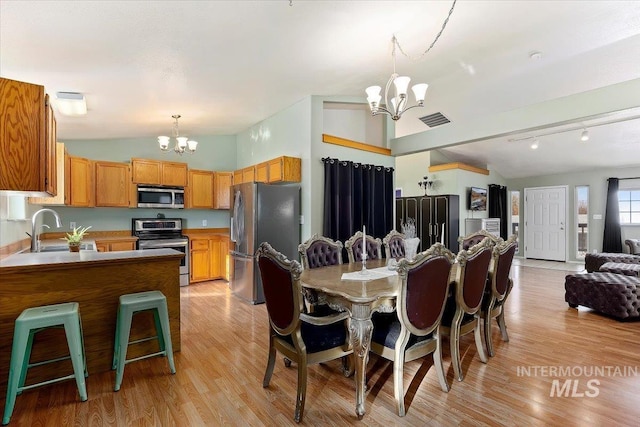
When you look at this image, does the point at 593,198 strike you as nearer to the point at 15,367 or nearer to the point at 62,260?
the point at 62,260

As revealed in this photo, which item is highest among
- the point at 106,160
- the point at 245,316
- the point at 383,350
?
the point at 106,160

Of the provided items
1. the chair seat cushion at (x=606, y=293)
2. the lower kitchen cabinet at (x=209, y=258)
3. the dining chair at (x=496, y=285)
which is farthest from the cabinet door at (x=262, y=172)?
the chair seat cushion at (x=606, y=293)

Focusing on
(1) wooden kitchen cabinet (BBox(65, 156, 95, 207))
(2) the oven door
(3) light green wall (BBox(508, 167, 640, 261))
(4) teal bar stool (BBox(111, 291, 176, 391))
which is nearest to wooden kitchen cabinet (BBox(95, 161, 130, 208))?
(1) wooden kitchen cabinet (BBox(65, 156, 95, 207))

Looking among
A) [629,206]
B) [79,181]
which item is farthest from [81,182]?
[629,206]

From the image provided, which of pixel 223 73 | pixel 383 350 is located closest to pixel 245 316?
pixel 383 350

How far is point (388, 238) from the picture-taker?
3.87 meters

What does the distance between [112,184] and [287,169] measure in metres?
2.87

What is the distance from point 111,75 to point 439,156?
732cm

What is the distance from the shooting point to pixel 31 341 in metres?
2.16

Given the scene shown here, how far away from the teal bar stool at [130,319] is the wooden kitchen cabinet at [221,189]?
11.6ft

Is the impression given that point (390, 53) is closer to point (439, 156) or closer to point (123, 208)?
point (123, 208)

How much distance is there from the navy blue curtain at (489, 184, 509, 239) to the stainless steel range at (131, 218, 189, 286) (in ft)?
25.0

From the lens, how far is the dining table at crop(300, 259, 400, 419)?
1.97 meters

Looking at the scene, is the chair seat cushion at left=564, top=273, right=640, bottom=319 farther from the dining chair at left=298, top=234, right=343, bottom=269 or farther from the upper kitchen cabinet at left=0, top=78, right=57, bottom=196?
the upper kitchen cabinet at left=0, top=78, right=57, bottom=196
